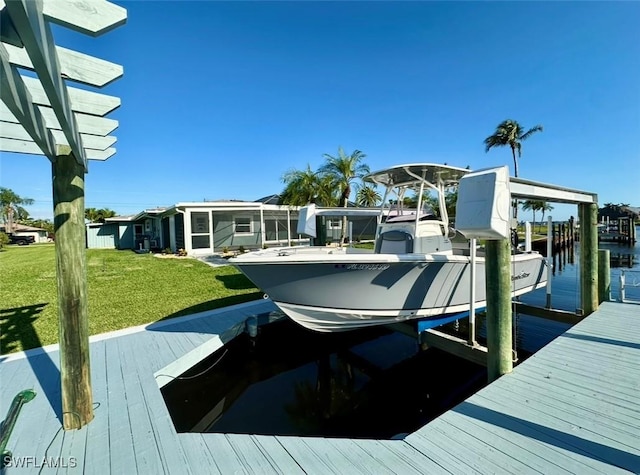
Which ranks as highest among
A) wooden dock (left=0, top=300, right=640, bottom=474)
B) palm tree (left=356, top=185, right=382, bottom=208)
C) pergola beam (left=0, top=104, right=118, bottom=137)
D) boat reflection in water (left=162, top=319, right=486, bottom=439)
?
palm tree (left=356, top=185, right=382, bottom=208)

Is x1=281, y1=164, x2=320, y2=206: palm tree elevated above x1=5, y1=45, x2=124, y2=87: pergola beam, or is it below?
above

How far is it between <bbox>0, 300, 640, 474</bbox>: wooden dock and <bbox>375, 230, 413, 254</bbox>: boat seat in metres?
2.38

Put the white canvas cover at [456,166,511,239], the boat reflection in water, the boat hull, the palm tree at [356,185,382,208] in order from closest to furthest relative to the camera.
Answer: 1. the white canvas cover at [456,166,511,239]
2. the boat reflection in water
3. the boat hull
4. the palm tree at [356,185,382,208]

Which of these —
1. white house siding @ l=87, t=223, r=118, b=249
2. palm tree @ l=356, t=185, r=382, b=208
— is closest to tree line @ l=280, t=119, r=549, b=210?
palm tree @ l=356, t=185, r=382, b=208

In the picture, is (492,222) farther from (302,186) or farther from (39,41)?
(302,186)

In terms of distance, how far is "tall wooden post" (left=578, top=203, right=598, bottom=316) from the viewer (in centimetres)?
582

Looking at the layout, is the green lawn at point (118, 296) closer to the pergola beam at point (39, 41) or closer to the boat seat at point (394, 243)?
the boat seat at point (394, 243)

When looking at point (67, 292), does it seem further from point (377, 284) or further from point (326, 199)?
point (326, 199)

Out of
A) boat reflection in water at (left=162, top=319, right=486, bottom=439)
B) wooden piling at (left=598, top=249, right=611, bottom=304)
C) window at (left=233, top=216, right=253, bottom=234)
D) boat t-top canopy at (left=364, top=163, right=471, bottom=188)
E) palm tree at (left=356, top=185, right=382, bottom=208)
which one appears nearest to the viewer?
boat reflection in water at (left=162, top=319, right=486, bottom=439)

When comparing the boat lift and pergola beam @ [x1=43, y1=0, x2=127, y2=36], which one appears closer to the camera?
pergola beam @ [x1=43, y1=0, x2=127, y2=36]

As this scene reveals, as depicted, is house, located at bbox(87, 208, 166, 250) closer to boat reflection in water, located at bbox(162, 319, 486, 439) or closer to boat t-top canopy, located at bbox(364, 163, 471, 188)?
boat reflection in water, located at bbox(162, 319, 486, 439)

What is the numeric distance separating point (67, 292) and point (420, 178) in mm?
5232

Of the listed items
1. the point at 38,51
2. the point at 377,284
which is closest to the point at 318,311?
the point at 377,284

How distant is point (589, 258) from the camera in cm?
592
